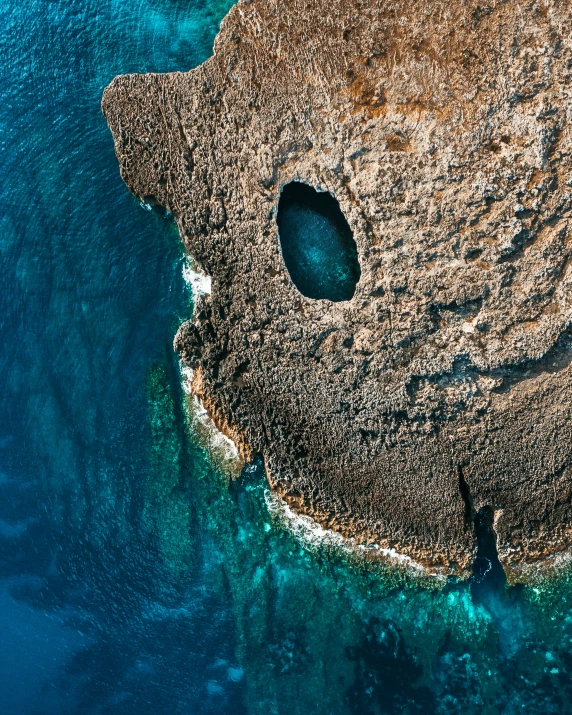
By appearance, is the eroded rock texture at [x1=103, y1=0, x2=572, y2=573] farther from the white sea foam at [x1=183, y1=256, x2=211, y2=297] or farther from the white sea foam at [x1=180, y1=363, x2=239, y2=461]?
the white sea foam at [x1=183, y1=256, x2=211, y2=297]

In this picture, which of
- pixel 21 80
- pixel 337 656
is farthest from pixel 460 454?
pixel 21 80

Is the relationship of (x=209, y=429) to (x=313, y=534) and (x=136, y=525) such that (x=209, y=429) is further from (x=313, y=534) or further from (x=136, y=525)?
(x=313, y=534)

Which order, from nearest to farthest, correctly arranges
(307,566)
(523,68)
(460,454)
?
(523,68), (460,454), (307,566)

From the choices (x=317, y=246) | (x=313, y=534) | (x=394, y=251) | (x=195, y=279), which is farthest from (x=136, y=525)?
(x=394, y=251)

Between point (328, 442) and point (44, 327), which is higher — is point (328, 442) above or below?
below

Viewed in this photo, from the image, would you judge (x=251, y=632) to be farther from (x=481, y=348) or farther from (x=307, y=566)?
(x=481, y=348)

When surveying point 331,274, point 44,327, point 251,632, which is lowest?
point 251,632

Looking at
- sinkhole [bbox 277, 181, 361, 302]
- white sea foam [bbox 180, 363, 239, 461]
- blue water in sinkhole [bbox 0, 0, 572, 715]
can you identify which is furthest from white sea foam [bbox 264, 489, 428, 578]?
sinkhole [bbox 277, 181, 361, 302]
